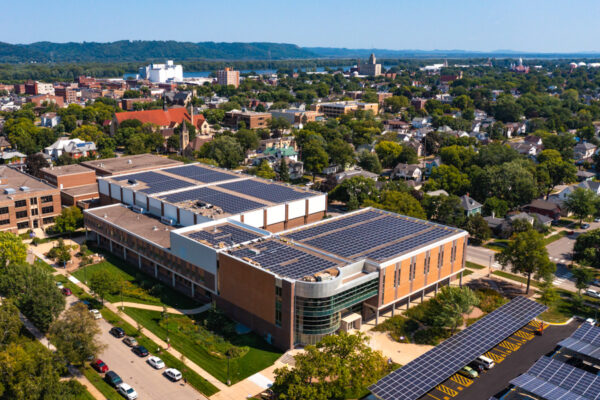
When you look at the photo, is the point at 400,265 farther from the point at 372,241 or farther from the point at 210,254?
the point at 210,254

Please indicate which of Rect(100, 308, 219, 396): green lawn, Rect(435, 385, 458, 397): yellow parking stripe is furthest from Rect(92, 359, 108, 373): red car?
Rect(435, 385, 458, 397): yellow parking stripe

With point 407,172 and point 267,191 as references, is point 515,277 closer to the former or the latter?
point 267,191

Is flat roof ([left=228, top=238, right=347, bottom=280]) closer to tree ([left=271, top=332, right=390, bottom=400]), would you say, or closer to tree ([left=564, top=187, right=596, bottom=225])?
tree ([left=271, top=332, right=390, bottom=400])

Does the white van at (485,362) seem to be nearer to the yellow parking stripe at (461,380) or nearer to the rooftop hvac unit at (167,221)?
the yellow parking stripe at (461,380)

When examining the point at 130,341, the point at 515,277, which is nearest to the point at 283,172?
the point at 515,277

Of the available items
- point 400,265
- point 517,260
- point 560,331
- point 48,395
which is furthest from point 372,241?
point 48,395

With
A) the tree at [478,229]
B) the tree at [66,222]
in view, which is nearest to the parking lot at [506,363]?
the tree at [478,229]
